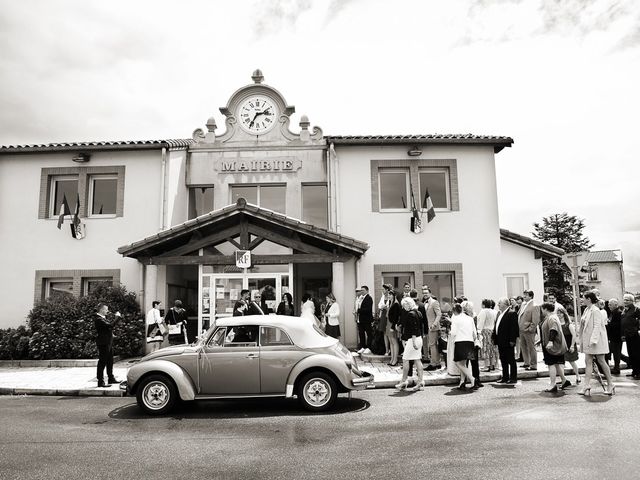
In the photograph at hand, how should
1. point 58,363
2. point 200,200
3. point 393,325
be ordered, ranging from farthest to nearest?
point 200,200 → point 58,363 → point 393,325

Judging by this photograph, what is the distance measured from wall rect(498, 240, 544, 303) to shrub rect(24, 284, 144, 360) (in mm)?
11452

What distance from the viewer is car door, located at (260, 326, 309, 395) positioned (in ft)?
26.5

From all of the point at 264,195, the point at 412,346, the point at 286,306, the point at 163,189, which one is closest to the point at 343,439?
the point at 412,346

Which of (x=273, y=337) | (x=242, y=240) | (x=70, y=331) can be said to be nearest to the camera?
(x=273, y=337)

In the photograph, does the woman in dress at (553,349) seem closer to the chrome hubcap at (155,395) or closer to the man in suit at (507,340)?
the man in suit at (507,340)

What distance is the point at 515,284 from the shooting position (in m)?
17.3

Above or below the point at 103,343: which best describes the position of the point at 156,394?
below

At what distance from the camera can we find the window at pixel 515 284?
17.2m

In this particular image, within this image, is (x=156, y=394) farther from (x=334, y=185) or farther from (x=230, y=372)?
(x=334, y=185)

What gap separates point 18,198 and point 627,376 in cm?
1722

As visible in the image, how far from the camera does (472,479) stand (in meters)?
4.84

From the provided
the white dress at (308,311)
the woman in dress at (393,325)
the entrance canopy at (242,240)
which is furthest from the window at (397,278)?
the white dress at (308,311)

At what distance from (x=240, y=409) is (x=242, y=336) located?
1231 mm

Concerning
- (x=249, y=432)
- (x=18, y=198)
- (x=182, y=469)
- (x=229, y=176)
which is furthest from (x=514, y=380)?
(x=18, y=198)
